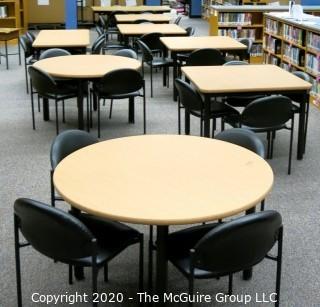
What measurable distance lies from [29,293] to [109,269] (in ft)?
1.59

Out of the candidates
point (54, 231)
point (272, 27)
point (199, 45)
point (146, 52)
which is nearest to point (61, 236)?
point (54, 231)

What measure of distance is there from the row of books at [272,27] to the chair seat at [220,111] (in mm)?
3892

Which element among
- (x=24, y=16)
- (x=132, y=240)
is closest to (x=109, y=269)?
(x=132, y=240)

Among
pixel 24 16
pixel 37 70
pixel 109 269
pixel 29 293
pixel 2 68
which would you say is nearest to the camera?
pixel 29 293

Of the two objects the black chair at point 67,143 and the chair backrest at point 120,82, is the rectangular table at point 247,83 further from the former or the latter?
the black chair at point 67,143

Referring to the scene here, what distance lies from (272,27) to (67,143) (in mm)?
6186

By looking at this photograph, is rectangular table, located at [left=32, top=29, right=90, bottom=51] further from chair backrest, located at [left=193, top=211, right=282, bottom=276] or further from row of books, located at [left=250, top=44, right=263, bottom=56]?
chair backrest, located at [left=193, top=211, right=282, bottom=276]

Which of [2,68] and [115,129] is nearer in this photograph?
[115,129]

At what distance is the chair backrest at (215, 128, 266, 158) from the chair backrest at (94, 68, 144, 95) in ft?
6.99

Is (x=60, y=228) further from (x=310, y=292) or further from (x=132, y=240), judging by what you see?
(x=310, y=292)

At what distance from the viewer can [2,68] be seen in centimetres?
941

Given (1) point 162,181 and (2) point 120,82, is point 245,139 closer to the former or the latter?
(1) point 162,181

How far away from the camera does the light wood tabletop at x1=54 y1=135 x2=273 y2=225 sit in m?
2.37

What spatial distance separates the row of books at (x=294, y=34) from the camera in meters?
7.50
